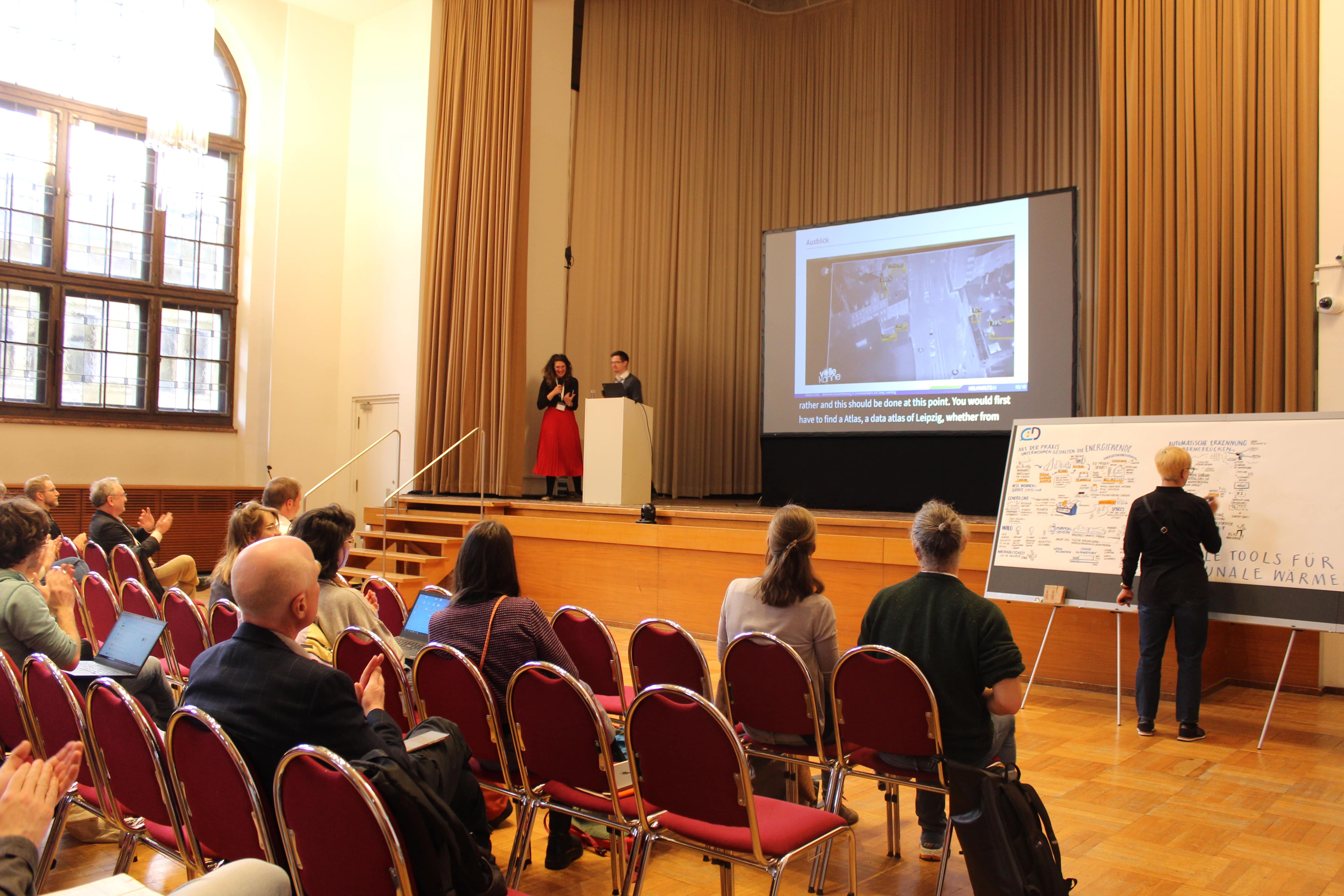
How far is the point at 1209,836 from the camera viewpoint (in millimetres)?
3021

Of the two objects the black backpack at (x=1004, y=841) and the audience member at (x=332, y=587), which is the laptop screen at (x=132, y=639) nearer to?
the audience member at (x=332, y=587)

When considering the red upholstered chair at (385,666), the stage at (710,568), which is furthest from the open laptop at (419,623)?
the stage at (710,568)

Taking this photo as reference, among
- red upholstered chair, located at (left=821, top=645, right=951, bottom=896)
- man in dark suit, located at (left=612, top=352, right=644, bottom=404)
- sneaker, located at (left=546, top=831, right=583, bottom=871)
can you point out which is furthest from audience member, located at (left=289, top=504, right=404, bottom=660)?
man in dark suit, located at (left=612, top=352, right=644, bottom=404)

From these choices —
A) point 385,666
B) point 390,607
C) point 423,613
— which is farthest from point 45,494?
point 385,666

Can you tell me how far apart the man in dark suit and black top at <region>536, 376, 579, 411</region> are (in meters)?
0.49

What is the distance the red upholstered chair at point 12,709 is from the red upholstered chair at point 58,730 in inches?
0.6

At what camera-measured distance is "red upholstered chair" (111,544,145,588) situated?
4.70m

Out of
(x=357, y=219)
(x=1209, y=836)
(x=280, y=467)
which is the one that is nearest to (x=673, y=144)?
(x=357, y=219)

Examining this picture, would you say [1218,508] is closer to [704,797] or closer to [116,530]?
[704,797]

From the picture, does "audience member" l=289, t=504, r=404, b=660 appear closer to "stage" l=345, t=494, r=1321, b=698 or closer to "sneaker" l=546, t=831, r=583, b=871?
"sneaker" l=546, t=831, r=583, b=871

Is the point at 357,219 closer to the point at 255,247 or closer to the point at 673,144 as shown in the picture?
the point at 255,247

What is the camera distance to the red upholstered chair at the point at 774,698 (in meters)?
2.60

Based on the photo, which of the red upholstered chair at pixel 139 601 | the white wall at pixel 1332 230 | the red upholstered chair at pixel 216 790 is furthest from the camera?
the white wall at pixel 1332 230

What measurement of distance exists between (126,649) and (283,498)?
1.46 metres
